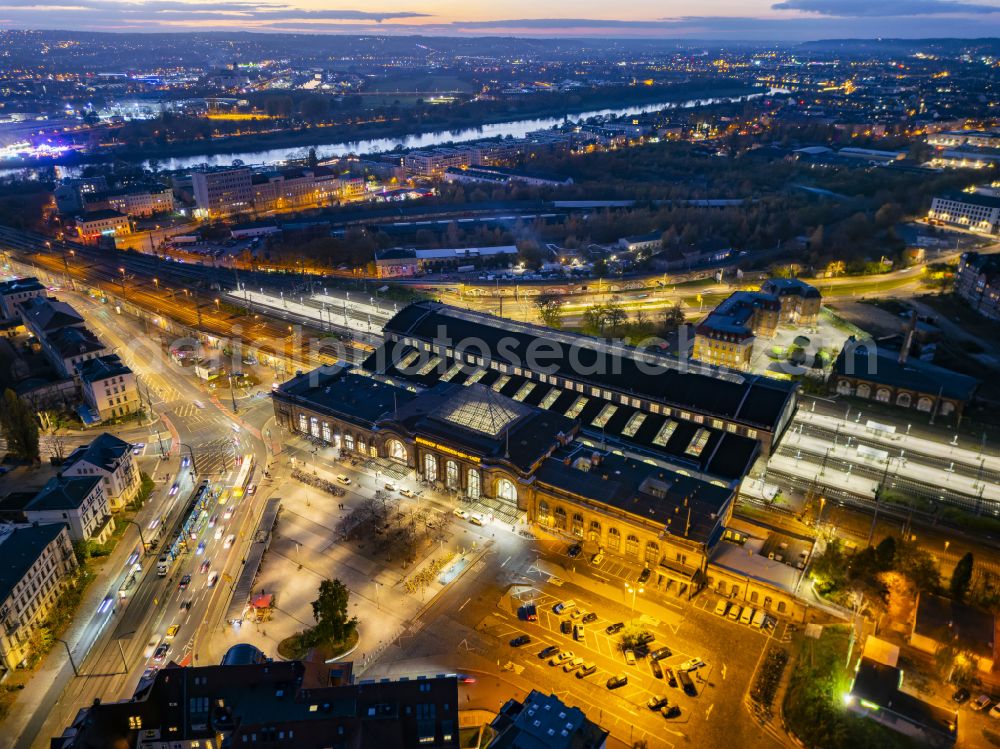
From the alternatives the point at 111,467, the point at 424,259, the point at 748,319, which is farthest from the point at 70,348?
→ the point at 748,319

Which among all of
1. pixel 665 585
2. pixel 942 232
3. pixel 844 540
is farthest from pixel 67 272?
pixel 942 232

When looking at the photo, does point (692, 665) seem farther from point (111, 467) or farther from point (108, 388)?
point (108, 388)

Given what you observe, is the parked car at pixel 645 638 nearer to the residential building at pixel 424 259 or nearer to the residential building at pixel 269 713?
the residential building at pixel 269 713

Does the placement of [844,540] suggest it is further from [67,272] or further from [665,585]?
[67,272]

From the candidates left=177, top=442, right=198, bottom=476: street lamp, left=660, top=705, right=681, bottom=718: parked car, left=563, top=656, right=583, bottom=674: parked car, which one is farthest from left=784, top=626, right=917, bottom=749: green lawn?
left=177, top=442, right=198, bottom=476: street lamp

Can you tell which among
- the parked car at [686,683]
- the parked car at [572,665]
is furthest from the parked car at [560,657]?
the parked car at [686,683]
